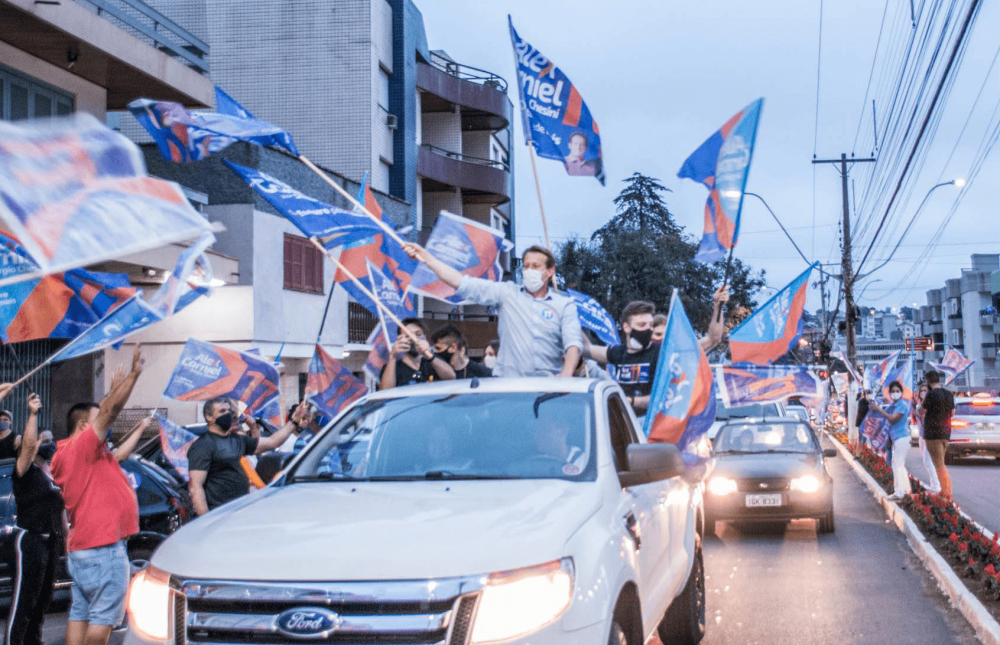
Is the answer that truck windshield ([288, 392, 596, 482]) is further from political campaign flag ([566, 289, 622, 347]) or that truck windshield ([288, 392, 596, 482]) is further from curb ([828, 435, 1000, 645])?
political campaign flag ([566, 289, 622, 347])

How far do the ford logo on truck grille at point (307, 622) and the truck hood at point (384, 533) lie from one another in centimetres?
11

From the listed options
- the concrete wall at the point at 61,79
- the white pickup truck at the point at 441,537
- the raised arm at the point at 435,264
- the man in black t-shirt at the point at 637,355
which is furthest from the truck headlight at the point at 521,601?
the concrete wall at the point at 61,79

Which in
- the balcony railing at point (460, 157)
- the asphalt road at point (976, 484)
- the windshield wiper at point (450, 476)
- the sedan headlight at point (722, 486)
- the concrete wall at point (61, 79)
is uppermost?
the balcony railing at point (460, 157)

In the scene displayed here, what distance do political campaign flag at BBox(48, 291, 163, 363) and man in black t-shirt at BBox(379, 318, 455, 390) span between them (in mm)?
1704

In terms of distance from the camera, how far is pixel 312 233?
9383 millimetres

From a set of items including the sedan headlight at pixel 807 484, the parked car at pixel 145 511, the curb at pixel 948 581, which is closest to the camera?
the curb at pixel 948 581

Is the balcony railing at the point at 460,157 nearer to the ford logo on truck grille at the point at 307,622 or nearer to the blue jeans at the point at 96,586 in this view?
the blue jeans at the point at 96,586

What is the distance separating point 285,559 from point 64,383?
15.3 metres

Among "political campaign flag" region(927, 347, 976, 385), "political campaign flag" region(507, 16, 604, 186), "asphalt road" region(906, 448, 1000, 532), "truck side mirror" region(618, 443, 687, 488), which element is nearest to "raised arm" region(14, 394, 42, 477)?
"truck side mirror" region(618, 443, 687, 488)

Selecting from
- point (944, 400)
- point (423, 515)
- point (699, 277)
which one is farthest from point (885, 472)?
point (699, 277)

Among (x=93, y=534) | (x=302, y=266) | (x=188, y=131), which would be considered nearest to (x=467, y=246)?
(x=188, y=131)

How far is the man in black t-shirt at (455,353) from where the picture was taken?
8484 mm

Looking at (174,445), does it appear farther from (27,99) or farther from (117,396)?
(27,99)

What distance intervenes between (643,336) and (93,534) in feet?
13.3
